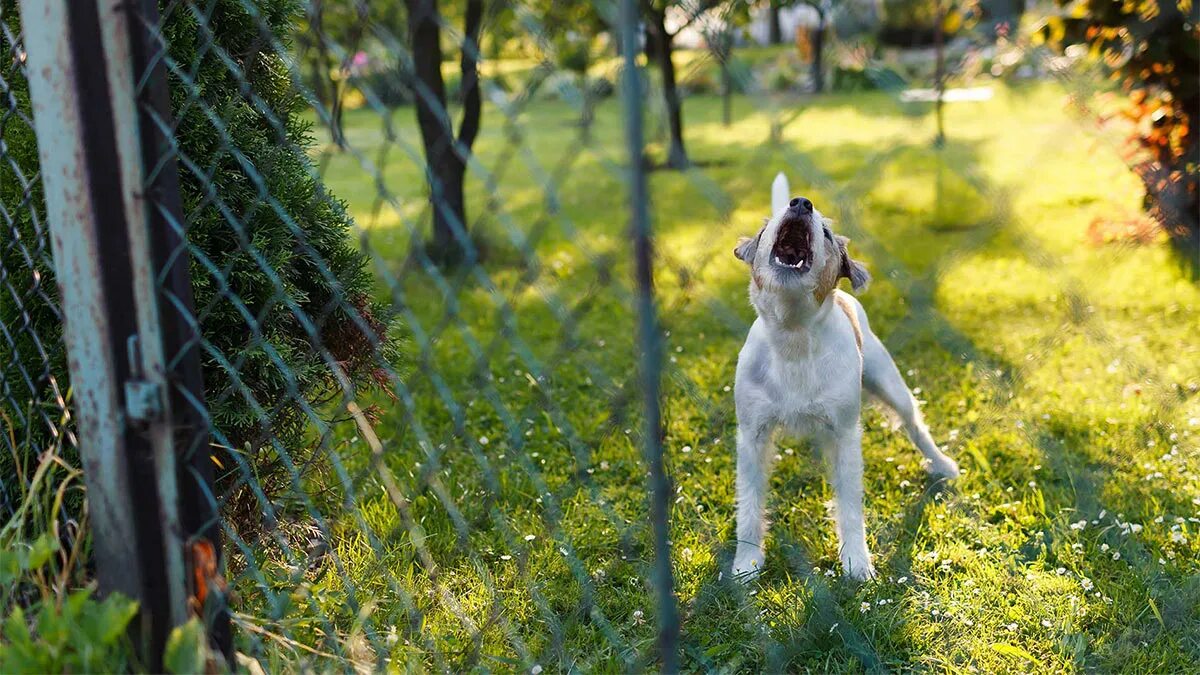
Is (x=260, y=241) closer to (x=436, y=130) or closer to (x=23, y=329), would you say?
(x=23, y=329)

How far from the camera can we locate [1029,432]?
363 centimetres

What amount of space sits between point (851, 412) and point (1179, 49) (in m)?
4.04

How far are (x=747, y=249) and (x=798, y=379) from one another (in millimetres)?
387

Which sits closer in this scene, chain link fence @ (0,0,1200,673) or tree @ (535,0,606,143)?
tree @ (535,0,606,143)

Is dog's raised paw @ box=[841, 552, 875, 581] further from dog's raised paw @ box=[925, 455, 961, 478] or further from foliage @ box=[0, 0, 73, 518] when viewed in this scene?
foliage @ box=[0, 0, 73, 518]

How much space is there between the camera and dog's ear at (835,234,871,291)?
2.85m

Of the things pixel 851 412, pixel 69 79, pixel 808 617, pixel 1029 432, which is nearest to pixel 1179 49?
pixel 1029 432

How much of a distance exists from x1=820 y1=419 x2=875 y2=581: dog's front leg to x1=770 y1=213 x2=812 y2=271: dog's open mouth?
535 millimetres

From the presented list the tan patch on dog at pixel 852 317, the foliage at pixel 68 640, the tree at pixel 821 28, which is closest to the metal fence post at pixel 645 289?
the tree at pixel 821 28

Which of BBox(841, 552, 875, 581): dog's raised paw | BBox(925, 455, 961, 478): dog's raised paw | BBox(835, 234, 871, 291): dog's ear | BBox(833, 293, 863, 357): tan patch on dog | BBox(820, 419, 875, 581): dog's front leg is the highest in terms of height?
BBox(835, 234, 871, 291): dog's ear

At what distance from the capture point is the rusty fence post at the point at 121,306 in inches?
64.4

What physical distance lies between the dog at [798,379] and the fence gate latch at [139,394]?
1.58 m

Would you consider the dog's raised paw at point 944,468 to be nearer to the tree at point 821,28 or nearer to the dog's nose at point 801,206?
the dog's nose at point 801,206

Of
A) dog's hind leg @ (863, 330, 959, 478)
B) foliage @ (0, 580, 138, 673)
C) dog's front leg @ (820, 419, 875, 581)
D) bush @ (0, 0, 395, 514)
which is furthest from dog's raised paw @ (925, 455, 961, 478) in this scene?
foliage @ (0, 580, 138, 673)
